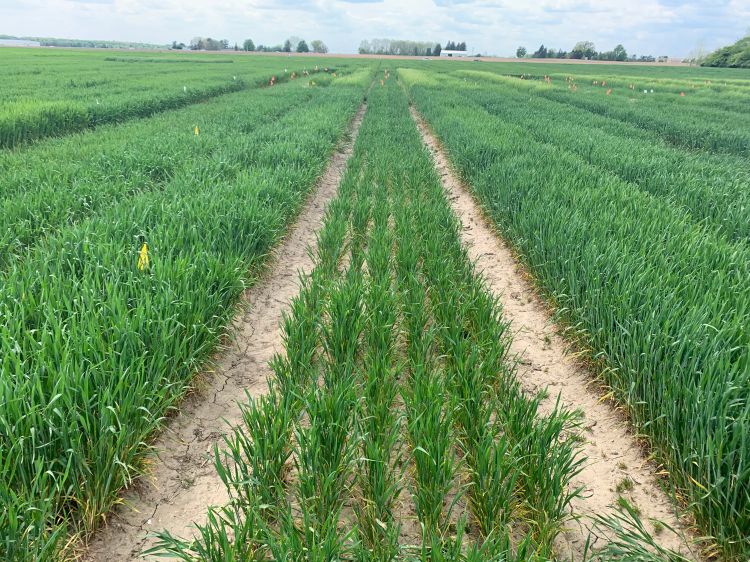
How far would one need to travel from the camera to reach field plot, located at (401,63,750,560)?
1.94m

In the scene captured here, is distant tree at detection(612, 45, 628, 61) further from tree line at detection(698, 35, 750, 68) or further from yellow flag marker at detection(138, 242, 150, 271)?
yellow flag marker at detection(138, 242, 150, 271)

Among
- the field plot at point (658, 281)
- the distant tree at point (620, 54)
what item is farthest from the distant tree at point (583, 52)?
the field plot at point (658, 281)

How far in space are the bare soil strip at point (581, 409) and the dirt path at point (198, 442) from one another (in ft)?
5.36

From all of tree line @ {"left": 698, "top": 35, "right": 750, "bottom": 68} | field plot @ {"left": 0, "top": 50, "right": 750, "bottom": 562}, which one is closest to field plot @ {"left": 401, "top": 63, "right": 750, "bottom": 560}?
field plot @ {"left": 0, "top": 50, "right": 750, "bottom": 562}

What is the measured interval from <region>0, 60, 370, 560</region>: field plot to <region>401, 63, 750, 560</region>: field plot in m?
2.43

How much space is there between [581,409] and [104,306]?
2.81 metres

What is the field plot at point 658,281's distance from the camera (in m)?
1.94

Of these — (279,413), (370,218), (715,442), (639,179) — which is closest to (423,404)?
(279,413)

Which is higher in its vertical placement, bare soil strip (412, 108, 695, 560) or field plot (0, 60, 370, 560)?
field plot (0, 60, 370, 560)

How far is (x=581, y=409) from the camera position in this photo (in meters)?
2.77

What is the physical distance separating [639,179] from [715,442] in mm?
5782

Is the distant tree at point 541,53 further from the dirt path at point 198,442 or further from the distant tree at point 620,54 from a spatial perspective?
the dirt path at point 198,442

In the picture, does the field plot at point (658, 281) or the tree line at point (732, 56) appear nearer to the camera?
the field plot at point (658, 281)

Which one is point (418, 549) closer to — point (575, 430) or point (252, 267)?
point (575, 430)
